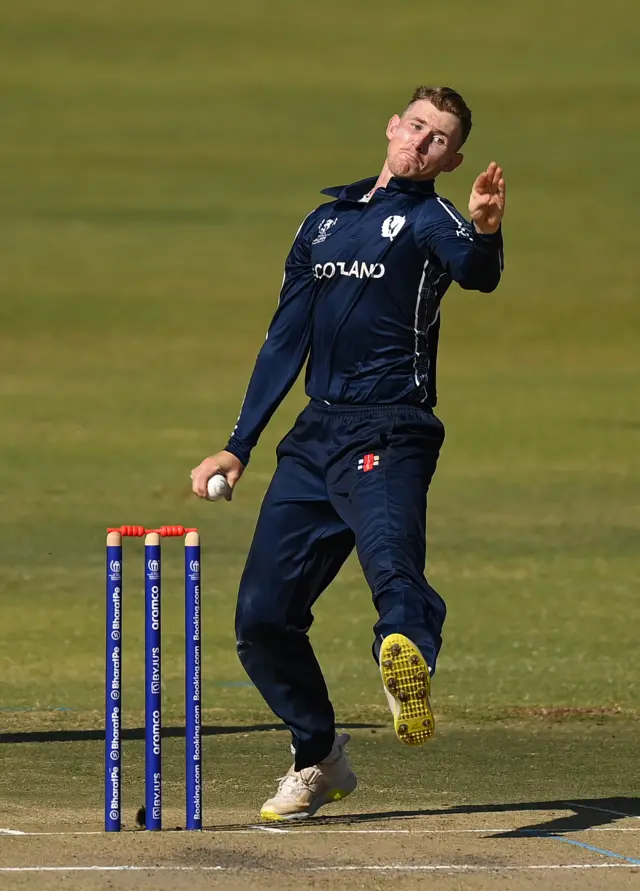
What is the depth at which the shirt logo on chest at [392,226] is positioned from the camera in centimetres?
627

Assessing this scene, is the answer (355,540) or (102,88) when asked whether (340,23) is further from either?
(355,540)

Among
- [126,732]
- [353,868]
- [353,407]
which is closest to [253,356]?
[126,732]

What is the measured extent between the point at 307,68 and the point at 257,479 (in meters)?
24.6

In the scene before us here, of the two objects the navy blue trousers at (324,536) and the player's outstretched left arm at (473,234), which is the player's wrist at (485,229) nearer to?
the player's outstretched left arm at (473,234)

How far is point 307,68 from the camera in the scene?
41844 mm

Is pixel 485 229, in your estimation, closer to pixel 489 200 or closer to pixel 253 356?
pixel 489 200

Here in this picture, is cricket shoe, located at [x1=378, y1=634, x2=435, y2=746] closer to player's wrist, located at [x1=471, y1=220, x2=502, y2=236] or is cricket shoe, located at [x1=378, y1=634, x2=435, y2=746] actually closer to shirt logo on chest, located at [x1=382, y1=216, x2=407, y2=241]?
player's wrist, located at [x1=471, y1=220, x2=502, y2=236]

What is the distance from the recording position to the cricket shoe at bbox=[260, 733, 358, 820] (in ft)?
21.8

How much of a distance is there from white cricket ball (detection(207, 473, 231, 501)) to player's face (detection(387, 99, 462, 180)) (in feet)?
3.40

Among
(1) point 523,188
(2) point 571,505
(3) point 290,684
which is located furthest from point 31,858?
(1) point 523,188

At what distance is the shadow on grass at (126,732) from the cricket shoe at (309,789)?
→ 2.61 m

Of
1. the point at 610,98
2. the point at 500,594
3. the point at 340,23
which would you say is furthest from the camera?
the point at 340,23

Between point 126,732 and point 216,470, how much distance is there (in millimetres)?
3230

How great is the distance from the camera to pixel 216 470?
644cm
